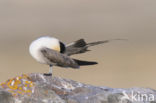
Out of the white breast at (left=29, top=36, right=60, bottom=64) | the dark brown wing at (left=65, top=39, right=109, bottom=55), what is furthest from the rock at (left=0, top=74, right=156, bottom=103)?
the dark brown wing at (left=65, top=39, right=109, bottom=55)

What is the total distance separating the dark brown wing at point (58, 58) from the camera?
1008 cm

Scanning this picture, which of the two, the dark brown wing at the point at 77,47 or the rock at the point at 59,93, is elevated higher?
the dark brown wing at the point at 77,47

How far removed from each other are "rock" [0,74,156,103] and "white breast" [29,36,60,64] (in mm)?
1436

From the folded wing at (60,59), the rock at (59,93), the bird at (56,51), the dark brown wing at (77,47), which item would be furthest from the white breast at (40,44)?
the rock at (59,93)

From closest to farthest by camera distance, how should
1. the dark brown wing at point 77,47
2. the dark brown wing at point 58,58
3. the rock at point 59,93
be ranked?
the rock at point 59,93, the dark brown wing at point 58,58, the dark brown wing at point 77,47

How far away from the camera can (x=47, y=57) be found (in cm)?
Result: 1019

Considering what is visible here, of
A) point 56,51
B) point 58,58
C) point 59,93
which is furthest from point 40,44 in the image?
point 59,93

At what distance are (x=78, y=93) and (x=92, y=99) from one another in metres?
0.64

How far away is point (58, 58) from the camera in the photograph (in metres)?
10.2

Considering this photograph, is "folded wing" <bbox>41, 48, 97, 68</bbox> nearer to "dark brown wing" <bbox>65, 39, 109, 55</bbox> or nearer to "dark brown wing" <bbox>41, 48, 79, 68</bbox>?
"dark brown wing" <bbox>41, 48, 79, 68</bbox>

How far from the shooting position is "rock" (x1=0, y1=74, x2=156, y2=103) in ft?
23.5

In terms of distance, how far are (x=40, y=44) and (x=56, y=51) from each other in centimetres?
55

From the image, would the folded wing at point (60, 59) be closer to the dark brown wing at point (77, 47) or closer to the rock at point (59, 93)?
the dark brown wing at point (77, 47)

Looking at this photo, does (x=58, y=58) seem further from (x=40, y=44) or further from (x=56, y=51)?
(x=40, y=44)
